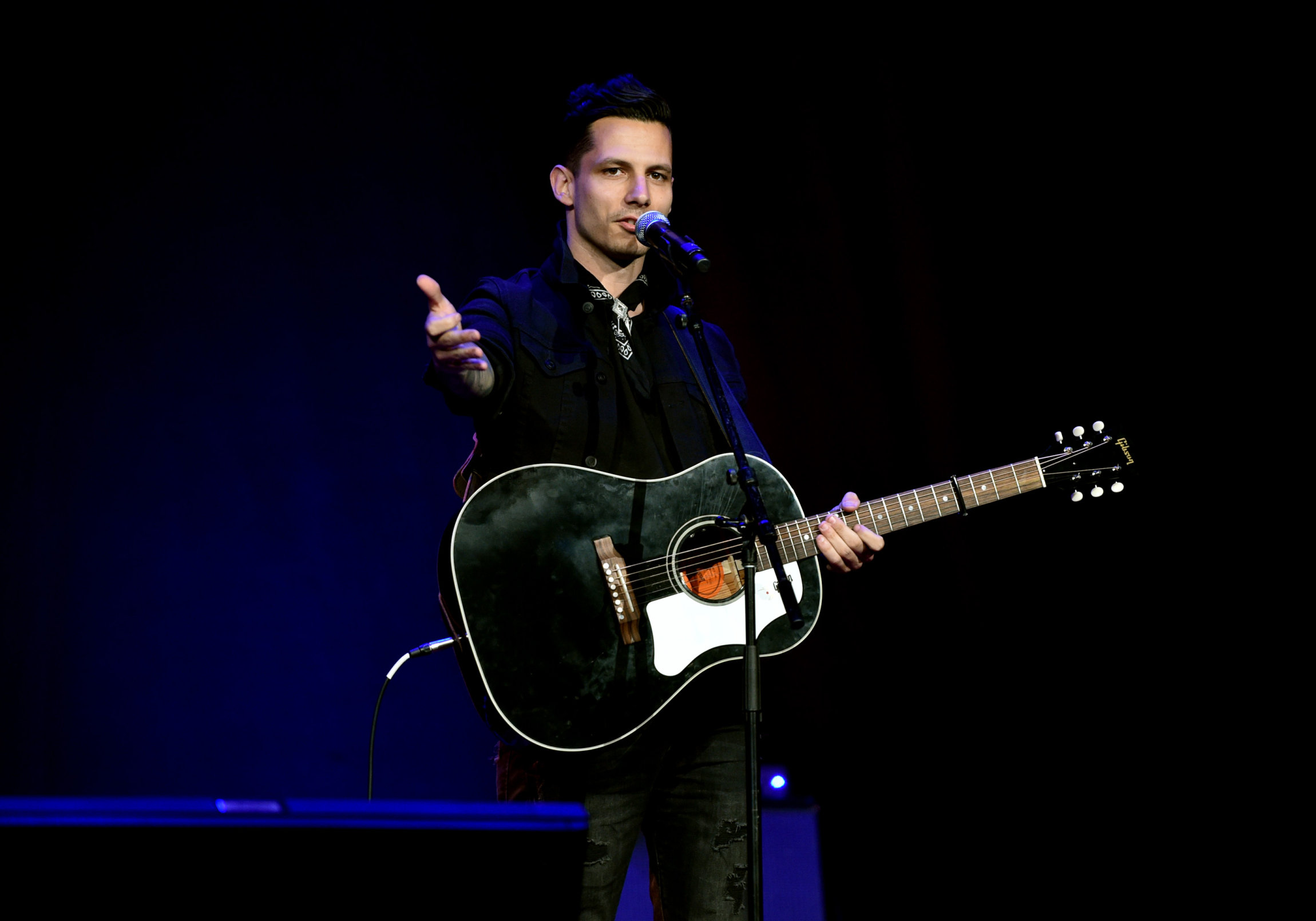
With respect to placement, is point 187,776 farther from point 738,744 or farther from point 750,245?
point 750,245

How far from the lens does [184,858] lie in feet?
3.13

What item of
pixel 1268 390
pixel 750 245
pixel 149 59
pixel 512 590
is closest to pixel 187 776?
pixel 512 590

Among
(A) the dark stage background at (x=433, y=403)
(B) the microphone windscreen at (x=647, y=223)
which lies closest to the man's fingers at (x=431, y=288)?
(B) the microphone windscreen at (x=647, y=223)

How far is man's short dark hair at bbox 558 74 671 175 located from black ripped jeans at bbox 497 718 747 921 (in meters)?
1.44

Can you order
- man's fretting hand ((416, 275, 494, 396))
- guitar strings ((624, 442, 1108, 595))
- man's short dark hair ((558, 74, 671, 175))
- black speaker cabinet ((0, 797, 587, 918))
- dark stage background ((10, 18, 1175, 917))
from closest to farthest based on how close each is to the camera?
black speaker cabinet ((0, 797, 587, 918)) < man's fretting hand ((416, 275, 494, 396)) < guitar strings ((624, 442, 1108, 595)) < man's short dark hair ((558, 74, 671, 175)) < dark stage background ((10, 18, 1175, 917))

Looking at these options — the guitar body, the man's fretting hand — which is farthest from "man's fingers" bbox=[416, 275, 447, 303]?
the guitar body

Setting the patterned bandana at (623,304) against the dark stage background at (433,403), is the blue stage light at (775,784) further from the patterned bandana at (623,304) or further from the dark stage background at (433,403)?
the patterned bandana at (623,304)

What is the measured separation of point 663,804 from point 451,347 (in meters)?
1.04

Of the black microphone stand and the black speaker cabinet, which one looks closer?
the black speaker cabinet

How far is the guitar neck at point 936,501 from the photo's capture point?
7.50ft

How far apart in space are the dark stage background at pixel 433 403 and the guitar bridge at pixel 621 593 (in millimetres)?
1813

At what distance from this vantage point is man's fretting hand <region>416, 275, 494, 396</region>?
1821 millimetres

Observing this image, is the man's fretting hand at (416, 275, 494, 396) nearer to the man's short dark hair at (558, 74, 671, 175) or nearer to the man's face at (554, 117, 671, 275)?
the man's face at (554, 117, 671, 275)

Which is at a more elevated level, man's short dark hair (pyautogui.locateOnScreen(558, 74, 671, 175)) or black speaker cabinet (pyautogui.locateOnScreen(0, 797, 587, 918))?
man's short dark hair (pyautogui.locateOnScreen(558, 74, 671, 175))
